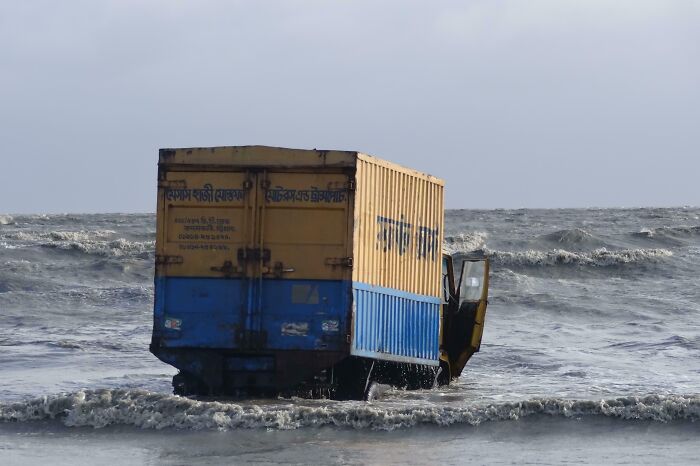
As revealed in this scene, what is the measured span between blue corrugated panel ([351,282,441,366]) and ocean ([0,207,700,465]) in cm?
58

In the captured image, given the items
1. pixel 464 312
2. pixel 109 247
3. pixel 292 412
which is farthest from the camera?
pixel 109 247

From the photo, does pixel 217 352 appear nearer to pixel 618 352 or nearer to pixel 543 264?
pixel 618 352

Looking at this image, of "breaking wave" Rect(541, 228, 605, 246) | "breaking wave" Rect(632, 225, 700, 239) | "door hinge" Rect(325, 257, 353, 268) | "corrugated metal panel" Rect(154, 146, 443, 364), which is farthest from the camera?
"breaking wave" Rect(632, 225, 700, 239)

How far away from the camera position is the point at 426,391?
17.9 metres

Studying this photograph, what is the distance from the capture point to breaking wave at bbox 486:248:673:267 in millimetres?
39156

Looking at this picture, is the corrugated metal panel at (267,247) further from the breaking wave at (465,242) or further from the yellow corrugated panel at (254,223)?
the breaking wave at (465,242)

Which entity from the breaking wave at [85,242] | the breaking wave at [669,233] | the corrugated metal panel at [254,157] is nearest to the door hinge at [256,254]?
the corrugated metal panel at [254,157]

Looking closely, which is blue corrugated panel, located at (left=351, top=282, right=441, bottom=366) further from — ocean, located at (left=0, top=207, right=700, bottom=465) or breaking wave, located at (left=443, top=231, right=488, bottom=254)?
breaking wave, located at (left=443, top=231, right=488, bottom=254)

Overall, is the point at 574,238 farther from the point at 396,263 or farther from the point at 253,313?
the point at 253,313

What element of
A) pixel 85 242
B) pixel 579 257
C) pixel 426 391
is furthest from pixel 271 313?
pixel 85 242

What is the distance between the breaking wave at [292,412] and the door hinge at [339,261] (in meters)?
1.51

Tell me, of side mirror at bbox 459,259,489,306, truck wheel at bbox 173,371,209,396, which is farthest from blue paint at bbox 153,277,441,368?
side mirror at bbox 459,259,489,306

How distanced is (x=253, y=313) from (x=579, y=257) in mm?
25405

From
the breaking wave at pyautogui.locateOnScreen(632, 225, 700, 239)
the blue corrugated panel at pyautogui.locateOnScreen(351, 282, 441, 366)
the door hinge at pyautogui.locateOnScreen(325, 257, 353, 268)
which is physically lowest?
the blue corrugated panel at pyautogui.locateOnScreen(351, 282, 441, 366)
